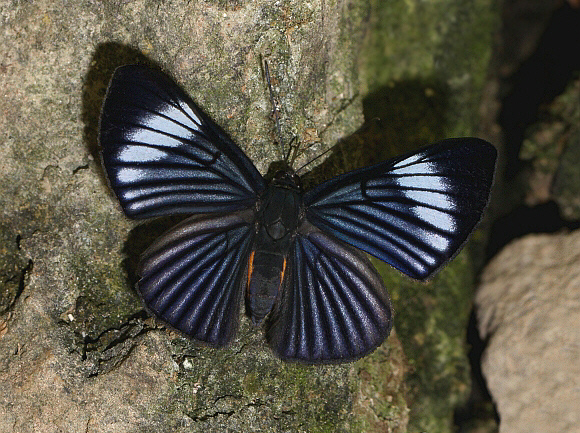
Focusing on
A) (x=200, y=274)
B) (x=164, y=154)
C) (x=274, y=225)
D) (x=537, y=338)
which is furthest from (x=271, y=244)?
(x=537, y=338)

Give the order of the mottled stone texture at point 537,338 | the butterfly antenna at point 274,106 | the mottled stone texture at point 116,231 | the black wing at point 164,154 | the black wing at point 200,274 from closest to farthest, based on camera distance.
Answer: the black wing at point 164,154 → the black wing at point 200,274 → the mottled stone texture at point 116,231 → the butterfly antenna at point 274,106 → the mottled stone texture at point 537,338

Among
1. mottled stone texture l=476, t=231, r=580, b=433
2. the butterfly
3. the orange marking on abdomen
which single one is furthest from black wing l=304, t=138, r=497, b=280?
mottled stone texture l=476, t=231, r=580, b=433

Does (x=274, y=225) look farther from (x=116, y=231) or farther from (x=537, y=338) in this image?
(x=537, y=338)

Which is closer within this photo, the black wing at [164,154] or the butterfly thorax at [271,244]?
the black wing at [164,154]

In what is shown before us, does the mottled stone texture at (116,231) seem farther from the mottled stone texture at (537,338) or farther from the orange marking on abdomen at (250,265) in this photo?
the mottled stone texture at (537,338)

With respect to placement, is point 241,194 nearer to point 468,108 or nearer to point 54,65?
point 54,65

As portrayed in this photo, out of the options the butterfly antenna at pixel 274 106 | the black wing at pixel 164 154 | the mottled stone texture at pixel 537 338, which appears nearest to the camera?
the black wing at pixel 164 154

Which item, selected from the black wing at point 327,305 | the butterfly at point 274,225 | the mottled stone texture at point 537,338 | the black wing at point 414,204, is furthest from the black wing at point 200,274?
the mottled stone texture at point 537,338

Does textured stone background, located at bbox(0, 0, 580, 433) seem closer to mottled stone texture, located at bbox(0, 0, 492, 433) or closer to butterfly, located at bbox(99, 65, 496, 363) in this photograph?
mottled stone texture, located at bbox(0, 0, 492, 433)
